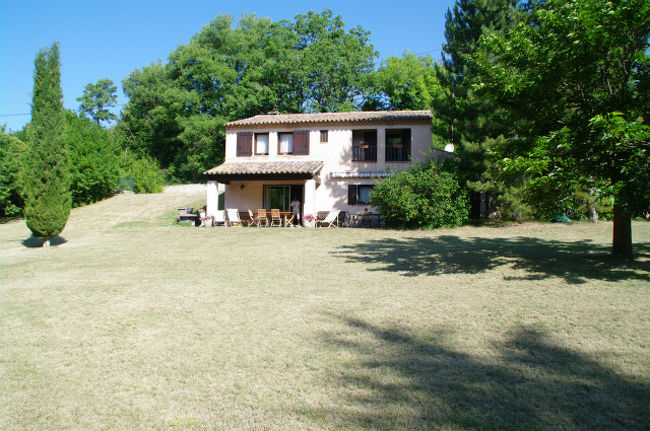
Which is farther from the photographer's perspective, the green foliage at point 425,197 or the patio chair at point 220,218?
the patio chair at point 220,218

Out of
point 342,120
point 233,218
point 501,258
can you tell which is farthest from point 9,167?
point 501,258

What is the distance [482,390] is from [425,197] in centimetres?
1306

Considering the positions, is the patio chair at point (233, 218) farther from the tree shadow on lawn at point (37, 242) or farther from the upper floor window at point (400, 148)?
the upper floor window at point (400, 148)

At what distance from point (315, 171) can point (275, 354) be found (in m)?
14.9

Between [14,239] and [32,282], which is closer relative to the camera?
[32,282]

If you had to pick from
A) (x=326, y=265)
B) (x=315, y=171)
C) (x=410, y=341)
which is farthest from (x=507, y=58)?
(x=315, y=171)

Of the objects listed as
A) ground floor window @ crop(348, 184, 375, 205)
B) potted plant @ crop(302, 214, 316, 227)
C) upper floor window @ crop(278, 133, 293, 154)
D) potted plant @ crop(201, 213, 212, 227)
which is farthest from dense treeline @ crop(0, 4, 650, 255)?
potted plant @ crop(201, 213, 212, 227)

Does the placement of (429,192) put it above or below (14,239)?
above

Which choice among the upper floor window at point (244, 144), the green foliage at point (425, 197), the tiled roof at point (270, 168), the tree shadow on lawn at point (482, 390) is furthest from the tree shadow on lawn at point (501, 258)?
the upper floor window at point (244, 144)

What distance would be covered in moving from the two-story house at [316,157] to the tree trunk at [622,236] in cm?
1040

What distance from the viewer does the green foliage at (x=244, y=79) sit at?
3144 cm

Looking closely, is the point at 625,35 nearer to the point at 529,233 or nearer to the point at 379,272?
the point at 379,272

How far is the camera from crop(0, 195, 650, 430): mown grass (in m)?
2.71

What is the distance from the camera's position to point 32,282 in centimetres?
688
